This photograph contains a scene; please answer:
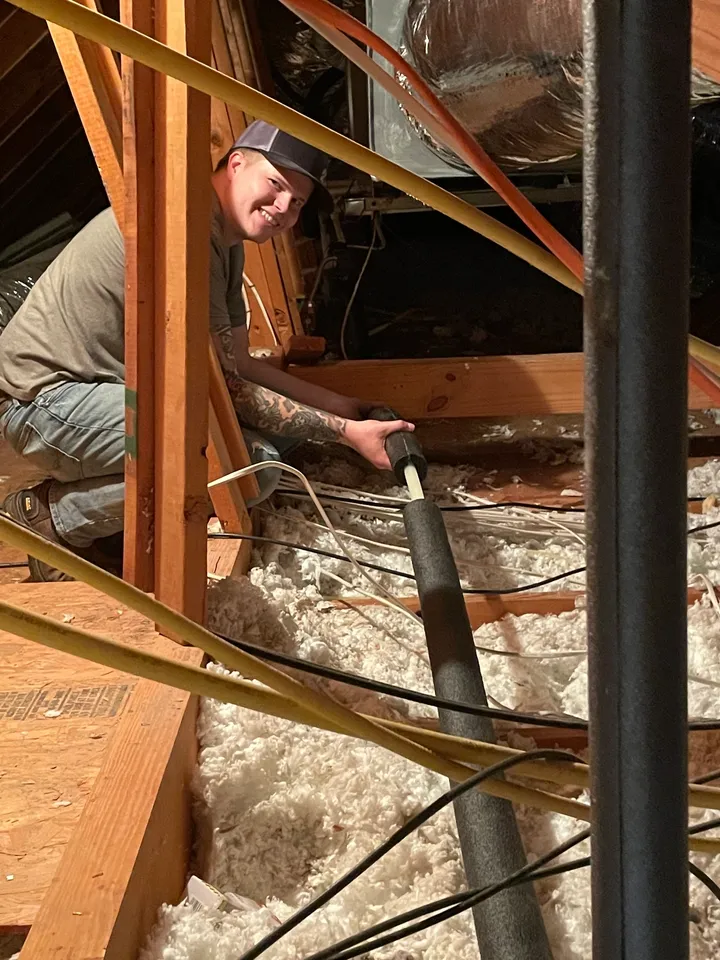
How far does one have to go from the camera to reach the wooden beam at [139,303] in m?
0.92

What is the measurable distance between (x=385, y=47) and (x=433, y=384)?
1.30m

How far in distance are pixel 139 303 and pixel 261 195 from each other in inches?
22.9

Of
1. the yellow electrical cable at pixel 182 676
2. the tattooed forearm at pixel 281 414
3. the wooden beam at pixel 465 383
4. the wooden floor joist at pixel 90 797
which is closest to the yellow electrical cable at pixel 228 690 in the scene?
the yellow electrical cable at pixel 182 676

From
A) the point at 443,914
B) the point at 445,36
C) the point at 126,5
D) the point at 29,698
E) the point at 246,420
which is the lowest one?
the point at 443,914

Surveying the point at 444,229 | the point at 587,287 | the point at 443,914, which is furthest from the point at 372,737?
the point at 444,229

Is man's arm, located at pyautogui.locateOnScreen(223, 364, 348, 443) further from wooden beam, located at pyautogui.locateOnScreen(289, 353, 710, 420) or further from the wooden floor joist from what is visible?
the wooden floor joist

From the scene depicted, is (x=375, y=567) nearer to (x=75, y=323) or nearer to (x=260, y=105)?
(x=75, y=323)

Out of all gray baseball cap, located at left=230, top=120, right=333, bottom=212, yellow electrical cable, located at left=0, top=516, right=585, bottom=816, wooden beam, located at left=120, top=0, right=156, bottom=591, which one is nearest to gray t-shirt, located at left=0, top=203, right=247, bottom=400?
gray baseball cap, located at left=230, top=120, right=333, bottom=212

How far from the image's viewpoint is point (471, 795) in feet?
2.44

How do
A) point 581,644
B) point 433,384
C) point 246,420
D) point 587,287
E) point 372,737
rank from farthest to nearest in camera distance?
point 433,384 → point 246,420 → point 581,644 → point 372,737 → point 587,287

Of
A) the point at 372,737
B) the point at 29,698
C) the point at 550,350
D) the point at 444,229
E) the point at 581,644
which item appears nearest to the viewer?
the point at 372,737

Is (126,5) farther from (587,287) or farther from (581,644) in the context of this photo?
(581,644)

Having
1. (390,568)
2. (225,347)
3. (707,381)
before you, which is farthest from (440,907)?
(225,347)

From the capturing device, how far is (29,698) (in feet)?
2.94
